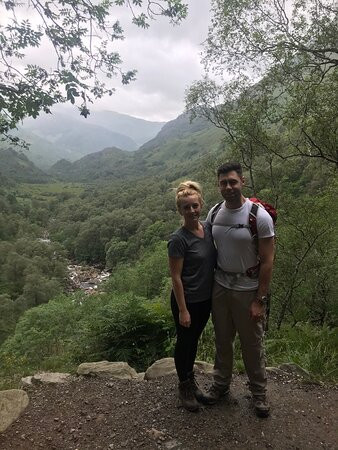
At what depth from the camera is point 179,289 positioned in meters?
3.38

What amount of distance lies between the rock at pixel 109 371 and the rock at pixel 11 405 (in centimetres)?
94

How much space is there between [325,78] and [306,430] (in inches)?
306

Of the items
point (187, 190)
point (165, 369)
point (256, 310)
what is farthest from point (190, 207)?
point (165, 369)

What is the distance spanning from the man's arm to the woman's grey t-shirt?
459 mm

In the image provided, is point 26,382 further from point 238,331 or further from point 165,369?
point 238,331

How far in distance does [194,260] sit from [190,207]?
505mm

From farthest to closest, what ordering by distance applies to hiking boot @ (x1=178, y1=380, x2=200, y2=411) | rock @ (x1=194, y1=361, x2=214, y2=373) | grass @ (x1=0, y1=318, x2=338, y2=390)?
grass @ (x1=0, y1=318, x2=338, y2=390) → rock @ (x1=194, y1=361, x2=214, y2=373) → hiking boot @ (x1=178, y1=380, x2=200, y2=411)

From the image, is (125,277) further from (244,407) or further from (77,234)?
(77,234)

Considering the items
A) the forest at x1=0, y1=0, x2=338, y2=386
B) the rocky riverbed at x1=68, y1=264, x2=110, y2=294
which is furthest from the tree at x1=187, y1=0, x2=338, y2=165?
the rocky riverbed at x1=68, y1=264, x2=110, y2=294

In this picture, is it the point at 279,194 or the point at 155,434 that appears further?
the point at 279,194

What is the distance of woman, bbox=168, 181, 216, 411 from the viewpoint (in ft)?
11.1

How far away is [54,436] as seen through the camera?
11.7 feet

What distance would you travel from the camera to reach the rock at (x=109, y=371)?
4.87m

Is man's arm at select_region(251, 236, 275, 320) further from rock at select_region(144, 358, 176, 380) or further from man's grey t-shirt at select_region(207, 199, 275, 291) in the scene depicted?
rock at select_region(144, 358, 176, 380)
